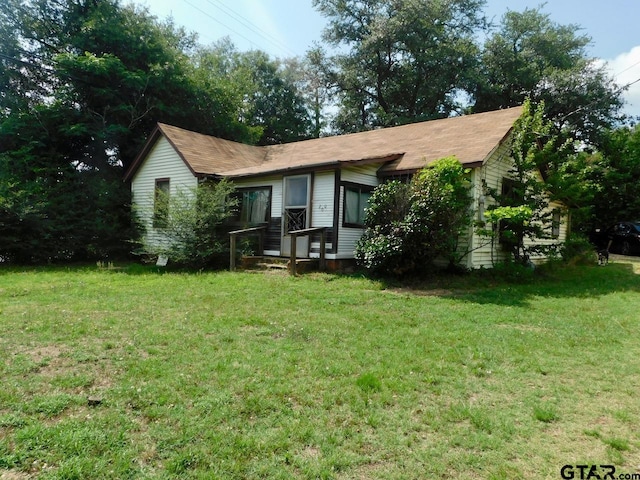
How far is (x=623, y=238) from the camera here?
18.2 m

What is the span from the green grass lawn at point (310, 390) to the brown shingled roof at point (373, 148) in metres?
5.79

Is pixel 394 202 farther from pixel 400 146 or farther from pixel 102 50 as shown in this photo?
pixel 102 50

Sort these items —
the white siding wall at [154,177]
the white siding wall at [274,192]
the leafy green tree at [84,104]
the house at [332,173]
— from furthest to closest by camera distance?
the leafy green tree at [84,104], the white siding wall at [154,177], the white siding wall at [274,192], the house at [332,173]

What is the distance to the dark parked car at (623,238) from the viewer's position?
58.1 feet

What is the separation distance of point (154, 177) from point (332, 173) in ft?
27.6

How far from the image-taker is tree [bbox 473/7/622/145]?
23.7m

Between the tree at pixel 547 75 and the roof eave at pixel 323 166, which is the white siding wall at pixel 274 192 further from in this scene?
the tree at pixel 547 75

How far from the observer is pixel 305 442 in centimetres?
262

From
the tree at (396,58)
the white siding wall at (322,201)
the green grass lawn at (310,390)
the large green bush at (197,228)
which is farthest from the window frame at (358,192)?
the tree at (396,58)

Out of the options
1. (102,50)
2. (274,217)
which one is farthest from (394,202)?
(102,50)

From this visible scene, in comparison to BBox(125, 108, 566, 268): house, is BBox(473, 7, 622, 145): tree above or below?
above

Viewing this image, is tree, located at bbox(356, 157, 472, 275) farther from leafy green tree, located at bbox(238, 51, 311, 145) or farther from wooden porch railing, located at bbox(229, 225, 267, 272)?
leafy green tree, located at bbox(238, 51, 311, 145)

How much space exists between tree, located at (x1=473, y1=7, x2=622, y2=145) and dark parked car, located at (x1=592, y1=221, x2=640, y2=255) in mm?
7457

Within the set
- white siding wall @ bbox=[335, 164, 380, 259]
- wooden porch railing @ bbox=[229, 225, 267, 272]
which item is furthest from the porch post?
white siding wall @ bbox=[335, 164, 380, 259]
